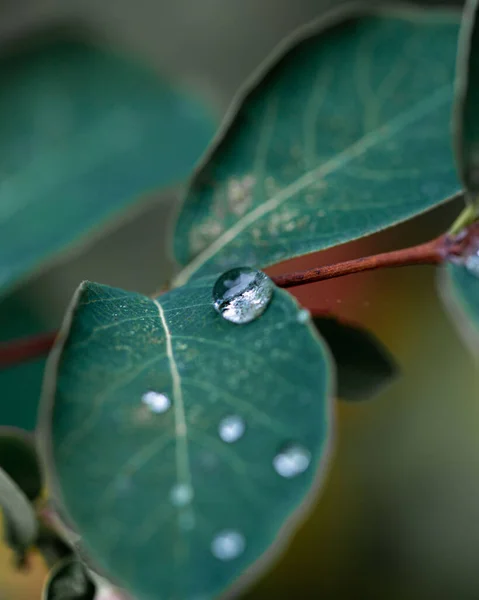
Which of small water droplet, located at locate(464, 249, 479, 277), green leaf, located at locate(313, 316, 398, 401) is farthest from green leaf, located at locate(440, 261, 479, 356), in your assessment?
green leaf, located at locate(313, 316, 398, 401)

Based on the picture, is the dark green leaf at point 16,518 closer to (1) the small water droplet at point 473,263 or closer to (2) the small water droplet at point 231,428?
(2) the small water droplet at point 231,428

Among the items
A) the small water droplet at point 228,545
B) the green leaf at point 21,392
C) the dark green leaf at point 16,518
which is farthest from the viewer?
the green leaf at point 21,392

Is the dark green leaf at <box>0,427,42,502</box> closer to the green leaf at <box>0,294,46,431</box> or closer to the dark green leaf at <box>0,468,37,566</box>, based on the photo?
the dark green leaf at <box>0,468,37,566</box>

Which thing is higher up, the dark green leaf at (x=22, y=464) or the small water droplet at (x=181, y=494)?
the small water droplet at (x=181, y=494)

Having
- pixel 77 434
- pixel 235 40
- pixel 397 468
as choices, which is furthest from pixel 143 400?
pixel 235 40

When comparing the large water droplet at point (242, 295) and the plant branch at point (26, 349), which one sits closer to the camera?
the large water droplet at point (242, 295)

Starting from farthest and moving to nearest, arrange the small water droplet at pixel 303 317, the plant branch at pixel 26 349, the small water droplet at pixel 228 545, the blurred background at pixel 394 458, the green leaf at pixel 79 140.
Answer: the blurred background at pixel 394 458
the green leaf at pixel 79 140
the plant branch at pixel 26 349
the small water droplet at pixel 303 317
the small water droplet at pixel 228 545

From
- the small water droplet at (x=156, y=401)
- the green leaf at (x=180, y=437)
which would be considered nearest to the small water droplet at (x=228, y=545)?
the green leaf at (x=180, y=437)

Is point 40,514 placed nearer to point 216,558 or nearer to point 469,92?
point 216,558
